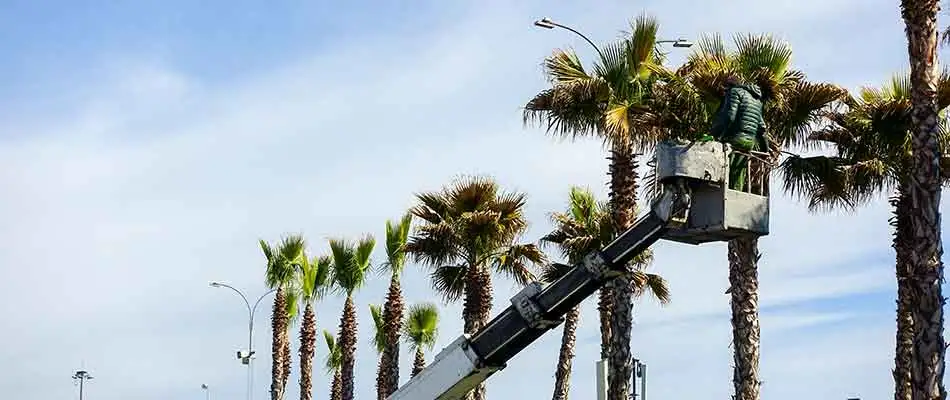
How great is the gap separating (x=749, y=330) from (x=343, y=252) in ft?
82.1

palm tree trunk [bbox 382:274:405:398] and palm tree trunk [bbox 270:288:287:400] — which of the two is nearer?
palm tree trunk [bbox 382:274:405:398]

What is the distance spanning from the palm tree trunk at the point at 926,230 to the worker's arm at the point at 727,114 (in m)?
3.75

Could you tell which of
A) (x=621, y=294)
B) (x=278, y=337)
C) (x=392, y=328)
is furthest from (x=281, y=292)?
(x=621, y=294)

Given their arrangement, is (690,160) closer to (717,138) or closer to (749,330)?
(717,138)

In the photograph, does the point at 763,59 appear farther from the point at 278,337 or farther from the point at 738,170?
the point at 278,337

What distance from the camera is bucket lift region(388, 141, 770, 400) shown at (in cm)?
1466

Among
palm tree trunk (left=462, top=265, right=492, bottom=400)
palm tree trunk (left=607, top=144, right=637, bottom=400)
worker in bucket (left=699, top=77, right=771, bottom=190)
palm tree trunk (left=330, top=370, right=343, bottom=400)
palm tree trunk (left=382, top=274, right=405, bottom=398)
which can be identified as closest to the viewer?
worker in bucket (left=699, top=77, right=771, bottom=190)

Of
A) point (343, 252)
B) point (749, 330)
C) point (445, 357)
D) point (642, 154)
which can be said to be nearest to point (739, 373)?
point (749, 330)

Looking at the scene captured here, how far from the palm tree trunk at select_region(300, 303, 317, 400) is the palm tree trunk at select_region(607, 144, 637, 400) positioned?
28.1 meters

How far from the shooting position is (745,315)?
2259 centimetres

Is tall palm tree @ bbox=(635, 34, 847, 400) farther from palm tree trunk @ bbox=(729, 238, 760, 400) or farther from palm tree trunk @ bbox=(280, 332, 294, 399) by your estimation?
palm tree trunk @ bbox=(280, 332, 294, 399)

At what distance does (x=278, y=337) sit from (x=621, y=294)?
102 feet

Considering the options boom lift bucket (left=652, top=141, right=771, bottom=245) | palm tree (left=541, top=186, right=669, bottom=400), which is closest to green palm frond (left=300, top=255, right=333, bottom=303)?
palm tree (left=541, top=186, right=669, bottom=400)

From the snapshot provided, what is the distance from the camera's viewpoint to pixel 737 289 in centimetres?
2273
